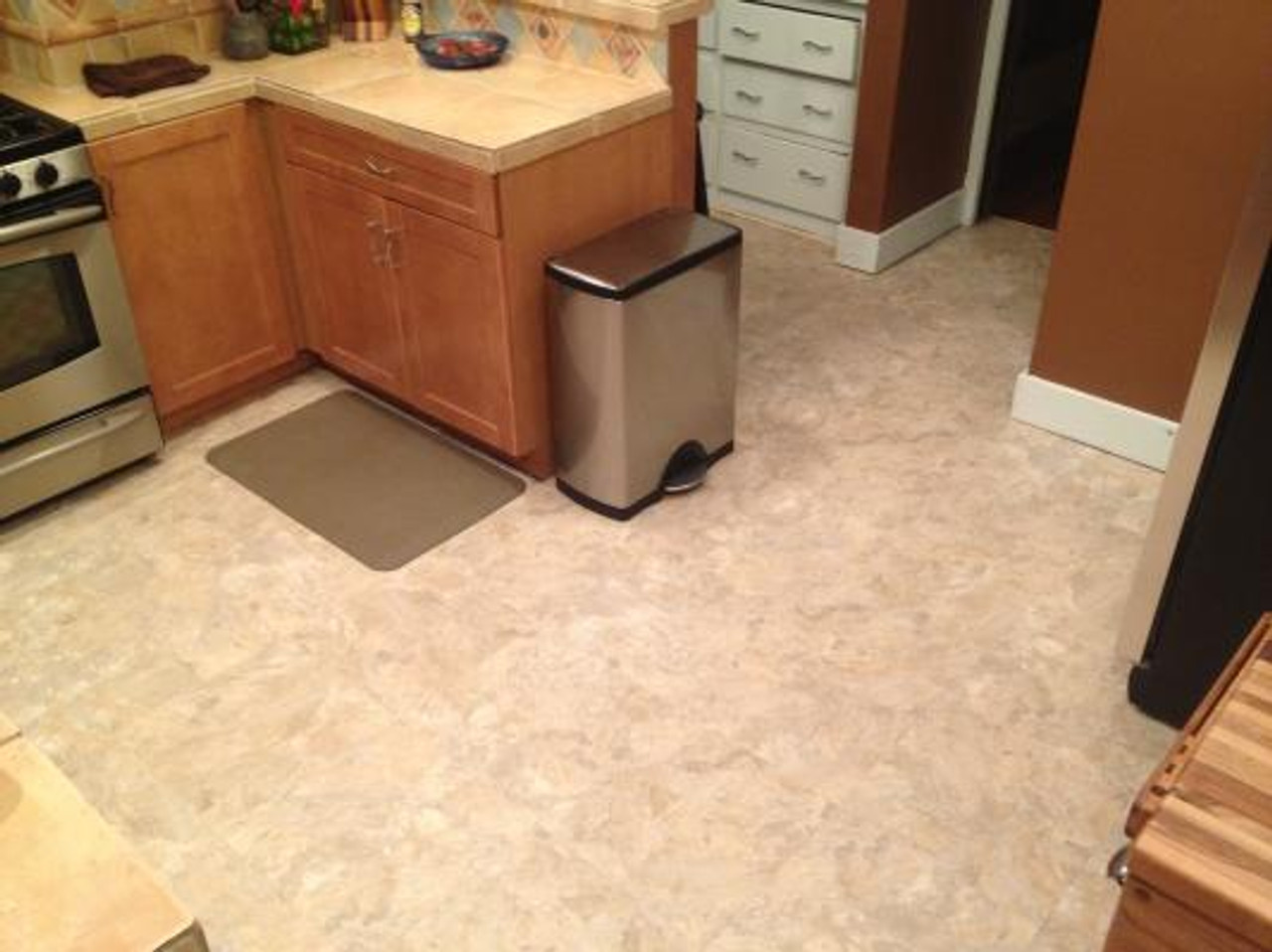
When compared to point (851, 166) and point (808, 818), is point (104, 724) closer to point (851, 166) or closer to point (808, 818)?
point (808, 818)

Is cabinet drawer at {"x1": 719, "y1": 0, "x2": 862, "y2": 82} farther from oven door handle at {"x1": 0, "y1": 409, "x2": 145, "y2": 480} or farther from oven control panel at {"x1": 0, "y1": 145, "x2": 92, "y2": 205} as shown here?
oven door handle at {"x1": 0, "y1": 409, "x2": 145, "y2": 480}

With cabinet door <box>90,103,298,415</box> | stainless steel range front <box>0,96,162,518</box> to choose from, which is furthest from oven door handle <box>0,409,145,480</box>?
cabinet door <box>90,103,298,415</box>

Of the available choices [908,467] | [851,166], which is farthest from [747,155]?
[908,467]

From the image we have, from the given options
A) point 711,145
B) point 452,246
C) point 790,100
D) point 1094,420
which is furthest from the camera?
point 711,145

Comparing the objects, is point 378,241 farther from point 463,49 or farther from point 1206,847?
point 1206,847

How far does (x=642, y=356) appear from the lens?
2629 mm

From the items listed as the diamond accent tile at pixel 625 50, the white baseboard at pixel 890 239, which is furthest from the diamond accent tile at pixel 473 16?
the white baseboard at pixel 890 239

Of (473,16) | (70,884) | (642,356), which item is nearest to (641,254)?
(642,356)

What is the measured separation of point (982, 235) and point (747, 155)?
2.90 ft

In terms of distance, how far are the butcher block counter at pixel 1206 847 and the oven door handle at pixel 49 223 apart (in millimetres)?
2401

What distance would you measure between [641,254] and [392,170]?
618mm

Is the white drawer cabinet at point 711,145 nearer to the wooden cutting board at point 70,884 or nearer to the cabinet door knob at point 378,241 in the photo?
the cabinet door knob at point 378,241

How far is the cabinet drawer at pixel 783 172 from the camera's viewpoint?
4.00 m

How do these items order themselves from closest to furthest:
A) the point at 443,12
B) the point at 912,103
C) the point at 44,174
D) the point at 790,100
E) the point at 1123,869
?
the point at 1123,869 < the point at 44,174 < the point at 443,12 < the point at 912,103 < the point at 790,100
